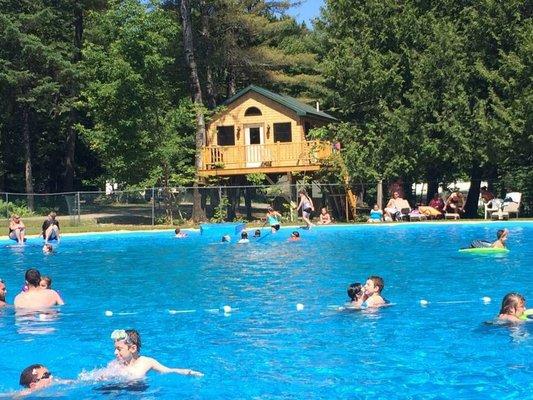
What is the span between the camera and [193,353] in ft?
33.5

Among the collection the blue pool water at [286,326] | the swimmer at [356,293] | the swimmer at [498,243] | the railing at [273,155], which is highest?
the railing at [273,155]

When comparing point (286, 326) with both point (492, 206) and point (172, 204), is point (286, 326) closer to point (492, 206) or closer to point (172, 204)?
point (492, 206)

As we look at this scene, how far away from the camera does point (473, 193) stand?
39.7 metres

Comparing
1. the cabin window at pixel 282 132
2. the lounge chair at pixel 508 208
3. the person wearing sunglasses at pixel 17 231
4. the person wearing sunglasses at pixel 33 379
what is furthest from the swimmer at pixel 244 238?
the person wearing sunglasses at pixel 33 379

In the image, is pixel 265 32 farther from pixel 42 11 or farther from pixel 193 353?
pixel 193 353

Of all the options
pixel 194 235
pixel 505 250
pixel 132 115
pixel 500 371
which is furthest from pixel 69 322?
pixel 132 115

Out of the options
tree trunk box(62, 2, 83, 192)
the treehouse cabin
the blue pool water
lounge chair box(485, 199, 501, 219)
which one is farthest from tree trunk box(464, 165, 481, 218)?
tree trunk box(62, 2, 83, 192)

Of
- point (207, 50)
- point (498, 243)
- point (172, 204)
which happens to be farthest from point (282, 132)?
point (498, 243)

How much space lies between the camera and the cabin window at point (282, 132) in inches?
1522

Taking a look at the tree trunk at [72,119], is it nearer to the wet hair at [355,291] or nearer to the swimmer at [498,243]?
the swimmer at [498,243]

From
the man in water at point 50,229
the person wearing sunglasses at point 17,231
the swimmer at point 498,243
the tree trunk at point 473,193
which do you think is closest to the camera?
the swimmer at point 498,243

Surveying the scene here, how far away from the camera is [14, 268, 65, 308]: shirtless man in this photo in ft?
43.9

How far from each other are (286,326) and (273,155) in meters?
25.6

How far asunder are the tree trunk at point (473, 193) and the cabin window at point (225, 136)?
12.9m
